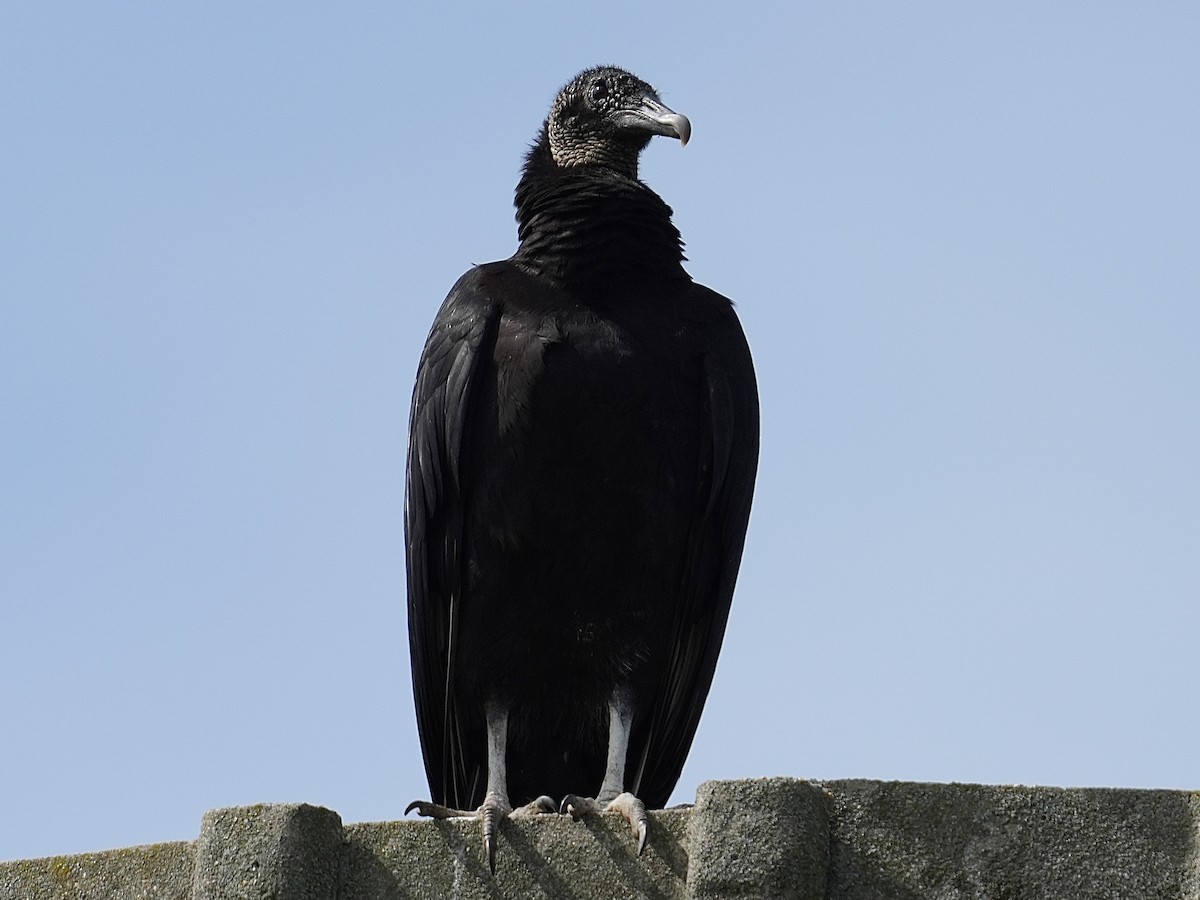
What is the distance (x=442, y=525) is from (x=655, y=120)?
1.45 m

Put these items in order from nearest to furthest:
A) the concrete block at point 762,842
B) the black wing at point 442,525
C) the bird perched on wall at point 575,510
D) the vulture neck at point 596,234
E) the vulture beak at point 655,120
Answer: the concrete block at point 762,842 < the bird perched on wall at point 575,510 < the black wing at point 442,525 < the vulture neck at point 596,234 < the vulture beak at point 655,120

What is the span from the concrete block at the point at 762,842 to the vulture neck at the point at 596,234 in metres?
2.01

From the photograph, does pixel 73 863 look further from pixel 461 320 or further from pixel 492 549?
pixel 461 320

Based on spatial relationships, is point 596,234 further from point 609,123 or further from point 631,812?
point 631,812

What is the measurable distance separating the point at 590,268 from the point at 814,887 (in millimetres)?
2197

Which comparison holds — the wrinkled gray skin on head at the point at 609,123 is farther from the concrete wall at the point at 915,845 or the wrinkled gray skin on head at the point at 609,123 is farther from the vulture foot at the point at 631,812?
the concrete wall at the point at 915,845

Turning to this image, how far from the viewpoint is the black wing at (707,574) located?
14.8ft

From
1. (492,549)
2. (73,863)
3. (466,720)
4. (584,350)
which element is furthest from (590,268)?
(73,863)

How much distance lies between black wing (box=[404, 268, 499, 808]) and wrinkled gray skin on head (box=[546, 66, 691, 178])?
0.80 m

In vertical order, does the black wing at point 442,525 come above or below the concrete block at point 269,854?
above

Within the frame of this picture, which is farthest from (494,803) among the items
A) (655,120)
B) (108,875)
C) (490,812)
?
(655,120)

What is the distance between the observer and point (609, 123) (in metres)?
5.27

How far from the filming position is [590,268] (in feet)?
15.0

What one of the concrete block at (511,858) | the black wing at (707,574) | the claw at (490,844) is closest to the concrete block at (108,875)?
the concrete block at (511,858)
